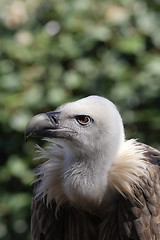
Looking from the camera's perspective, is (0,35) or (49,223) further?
(0,35)

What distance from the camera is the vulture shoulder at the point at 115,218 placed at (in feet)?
8.05

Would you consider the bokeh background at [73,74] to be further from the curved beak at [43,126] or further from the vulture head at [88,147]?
the curved beak at [43,126]

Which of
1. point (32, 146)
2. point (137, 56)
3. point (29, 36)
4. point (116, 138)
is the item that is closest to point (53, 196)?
point (116, 138)

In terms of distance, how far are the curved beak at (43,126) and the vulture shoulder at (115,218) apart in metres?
0.47

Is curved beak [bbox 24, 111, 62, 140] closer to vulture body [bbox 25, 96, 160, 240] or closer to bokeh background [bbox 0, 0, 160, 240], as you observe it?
vulture body [bbox 25, 96, 160, 240]

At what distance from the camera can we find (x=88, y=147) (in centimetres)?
242

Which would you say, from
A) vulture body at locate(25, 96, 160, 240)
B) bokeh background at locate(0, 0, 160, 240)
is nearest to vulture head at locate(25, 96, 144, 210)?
vulture body at locate(25, 96, 160, 240)

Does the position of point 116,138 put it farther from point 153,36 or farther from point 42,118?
point 153,36

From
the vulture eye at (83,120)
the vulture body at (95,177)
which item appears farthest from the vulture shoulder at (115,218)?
the vulture eye at (83,120)

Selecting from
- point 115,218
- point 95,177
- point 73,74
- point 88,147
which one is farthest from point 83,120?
point 73,74

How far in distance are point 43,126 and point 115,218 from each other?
0.64m

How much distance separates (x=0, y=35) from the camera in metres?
4.77

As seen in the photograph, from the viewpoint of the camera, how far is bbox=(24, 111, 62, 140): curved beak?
2.29m

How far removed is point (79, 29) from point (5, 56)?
2.40 ft
